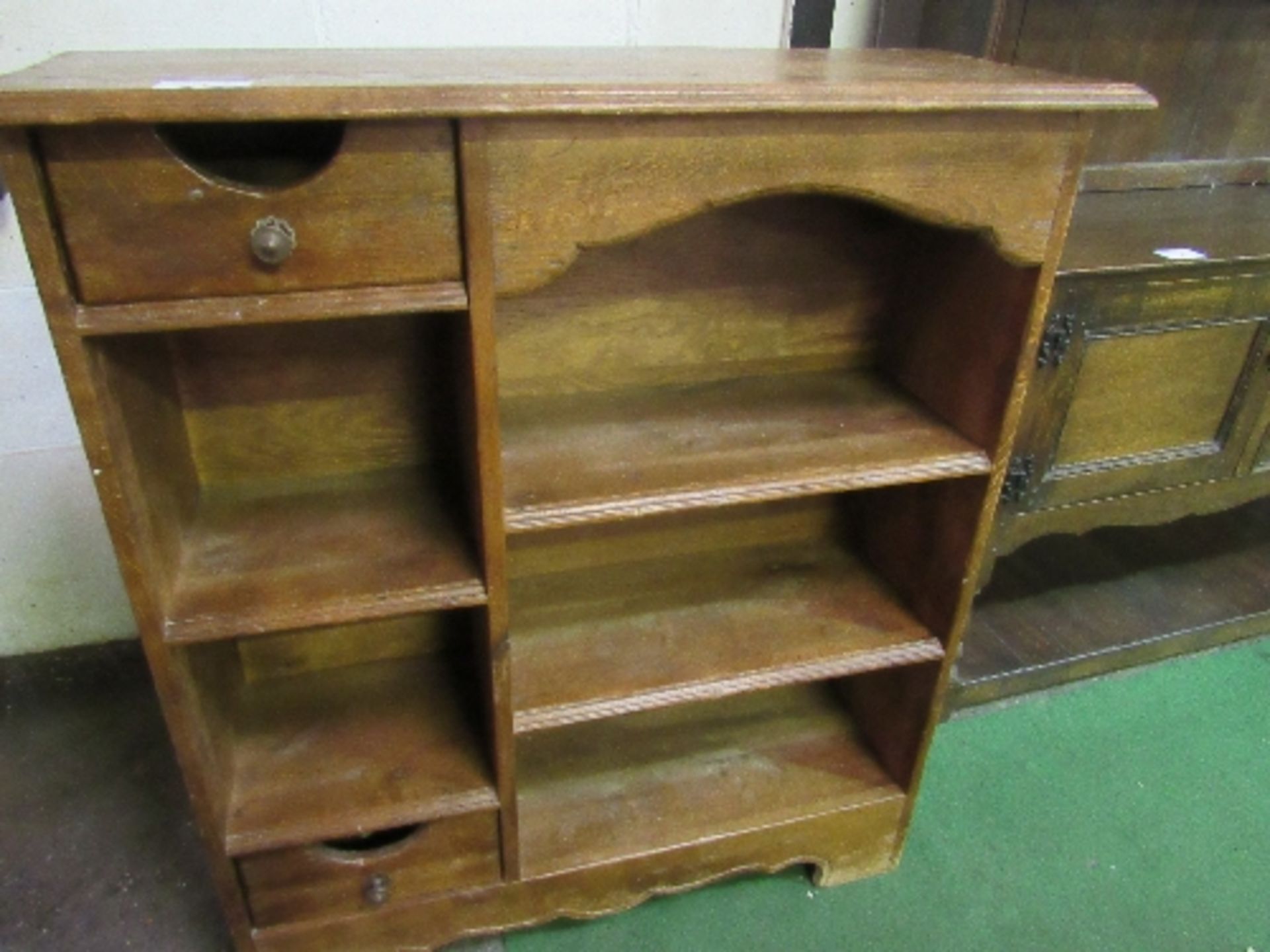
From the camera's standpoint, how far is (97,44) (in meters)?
1.29

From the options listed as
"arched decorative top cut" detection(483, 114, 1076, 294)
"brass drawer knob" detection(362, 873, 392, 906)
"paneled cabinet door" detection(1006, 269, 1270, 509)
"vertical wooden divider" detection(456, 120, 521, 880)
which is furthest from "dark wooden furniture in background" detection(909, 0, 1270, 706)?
"brass drawer knob" detection(362, 873, 392, 906)

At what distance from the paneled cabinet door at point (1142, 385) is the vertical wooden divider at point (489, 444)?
841mm

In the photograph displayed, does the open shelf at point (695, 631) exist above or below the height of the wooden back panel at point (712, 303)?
below

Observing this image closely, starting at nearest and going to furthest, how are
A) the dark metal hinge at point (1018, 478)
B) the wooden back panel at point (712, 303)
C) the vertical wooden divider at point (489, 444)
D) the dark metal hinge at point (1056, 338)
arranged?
the vertical wooden divider at point (489, 444) → the wooden back panel at point (712, 303) → the dark metal hinge at point (1056, 338) → the dark metal hinge at point (1018, 478)

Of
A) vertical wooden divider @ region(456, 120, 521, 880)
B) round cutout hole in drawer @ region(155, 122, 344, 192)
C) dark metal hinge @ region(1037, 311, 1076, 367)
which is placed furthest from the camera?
dark metal hinge @ region(1037, 311, 1076, 367)

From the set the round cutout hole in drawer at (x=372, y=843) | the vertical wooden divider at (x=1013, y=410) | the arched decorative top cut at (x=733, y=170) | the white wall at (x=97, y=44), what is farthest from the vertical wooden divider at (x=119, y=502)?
the vertical wooden divider at (x=1013, y=410)

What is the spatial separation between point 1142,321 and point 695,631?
817 mm

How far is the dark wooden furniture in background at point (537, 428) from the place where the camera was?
826mm

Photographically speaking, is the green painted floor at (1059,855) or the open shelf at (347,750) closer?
the open shelf at (347,750)

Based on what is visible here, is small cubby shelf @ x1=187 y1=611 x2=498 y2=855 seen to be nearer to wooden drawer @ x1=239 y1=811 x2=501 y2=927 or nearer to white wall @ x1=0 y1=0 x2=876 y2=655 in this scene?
wooden drawer @ x1=239 y1=811 x2=501 y2=927

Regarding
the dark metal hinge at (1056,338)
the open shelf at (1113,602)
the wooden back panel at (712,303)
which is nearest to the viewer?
the wooden back panel at (712,303)

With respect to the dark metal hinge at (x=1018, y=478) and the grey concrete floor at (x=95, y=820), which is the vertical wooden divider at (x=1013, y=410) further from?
the grey concrete floor at (x=95, y=820)

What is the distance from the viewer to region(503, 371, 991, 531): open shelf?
3.58 ft

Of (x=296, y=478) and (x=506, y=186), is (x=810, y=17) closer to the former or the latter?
(x=506, y=186)
